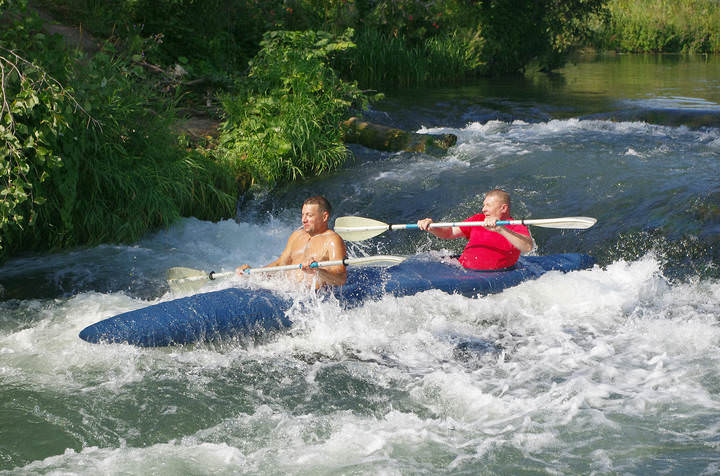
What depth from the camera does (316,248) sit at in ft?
15.7

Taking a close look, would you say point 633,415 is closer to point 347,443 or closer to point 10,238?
point 347,443

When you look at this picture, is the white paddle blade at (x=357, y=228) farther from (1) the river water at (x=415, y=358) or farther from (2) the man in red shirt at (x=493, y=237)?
(1) the river water at (x=415, y=358)

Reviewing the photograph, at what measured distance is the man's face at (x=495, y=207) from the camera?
194 inches

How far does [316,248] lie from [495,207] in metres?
1.19

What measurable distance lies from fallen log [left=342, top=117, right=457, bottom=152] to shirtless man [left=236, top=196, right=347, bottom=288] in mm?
3863

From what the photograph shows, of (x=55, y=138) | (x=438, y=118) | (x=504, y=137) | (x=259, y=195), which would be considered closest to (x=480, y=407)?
(x=55, y=138)

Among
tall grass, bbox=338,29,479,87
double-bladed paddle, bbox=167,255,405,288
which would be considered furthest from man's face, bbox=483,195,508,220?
tall grass, bbox=338,29,479,87

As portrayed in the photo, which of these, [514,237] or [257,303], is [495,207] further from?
[257,303]

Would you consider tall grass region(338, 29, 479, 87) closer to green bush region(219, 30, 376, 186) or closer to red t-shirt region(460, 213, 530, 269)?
green bush region(219, 30, 376, 186)

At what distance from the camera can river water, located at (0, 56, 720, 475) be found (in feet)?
10.9

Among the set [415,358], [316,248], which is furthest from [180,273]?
[415,358]

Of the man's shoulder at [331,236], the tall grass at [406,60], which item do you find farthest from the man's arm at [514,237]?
the tall grass at [406,60]

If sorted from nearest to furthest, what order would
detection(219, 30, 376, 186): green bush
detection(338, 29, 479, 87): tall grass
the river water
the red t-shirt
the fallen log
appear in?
1. the river water
2. the red t-shirt
3. detection(219, 30, 376, 186): green bush
4. the fallen log
5. detection(338, 29, 479, 87): tall grass

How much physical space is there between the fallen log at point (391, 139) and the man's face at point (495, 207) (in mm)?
3628
